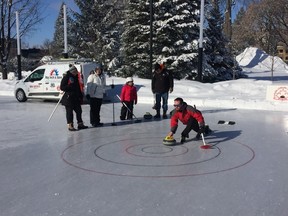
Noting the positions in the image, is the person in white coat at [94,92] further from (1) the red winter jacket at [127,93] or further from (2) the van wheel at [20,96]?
(2) the van wheel at [20,96]

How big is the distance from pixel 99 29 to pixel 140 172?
102 feet

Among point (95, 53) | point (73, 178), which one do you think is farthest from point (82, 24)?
point (73, 178)

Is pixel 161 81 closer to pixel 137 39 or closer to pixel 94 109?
pixel 94 109

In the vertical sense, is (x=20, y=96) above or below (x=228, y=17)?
below

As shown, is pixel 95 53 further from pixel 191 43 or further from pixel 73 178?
pixel 73 178

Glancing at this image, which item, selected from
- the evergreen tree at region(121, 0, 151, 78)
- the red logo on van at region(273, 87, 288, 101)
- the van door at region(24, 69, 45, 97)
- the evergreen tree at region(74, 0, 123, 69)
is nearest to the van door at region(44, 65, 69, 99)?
the van door at region(24, 69, 45, 97)

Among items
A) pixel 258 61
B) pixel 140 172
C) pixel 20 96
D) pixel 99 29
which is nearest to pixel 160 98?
pixel 140 172

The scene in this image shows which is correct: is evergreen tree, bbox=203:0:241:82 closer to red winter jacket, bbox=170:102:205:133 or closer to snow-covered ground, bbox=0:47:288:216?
snow-covered ground, bbox=0:47:288:216

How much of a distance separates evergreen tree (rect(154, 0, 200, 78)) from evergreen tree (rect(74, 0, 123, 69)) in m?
10.3

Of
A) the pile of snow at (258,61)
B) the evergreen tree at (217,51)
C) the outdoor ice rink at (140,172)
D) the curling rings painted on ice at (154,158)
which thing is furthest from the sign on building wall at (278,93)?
the pile of snow at (258,61)

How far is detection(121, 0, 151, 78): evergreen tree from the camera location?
920 inches

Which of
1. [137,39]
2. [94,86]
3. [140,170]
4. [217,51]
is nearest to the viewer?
[140,170]

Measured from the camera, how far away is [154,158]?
627 cm

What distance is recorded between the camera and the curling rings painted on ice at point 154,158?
554 centimetres
